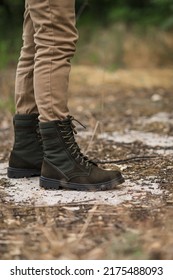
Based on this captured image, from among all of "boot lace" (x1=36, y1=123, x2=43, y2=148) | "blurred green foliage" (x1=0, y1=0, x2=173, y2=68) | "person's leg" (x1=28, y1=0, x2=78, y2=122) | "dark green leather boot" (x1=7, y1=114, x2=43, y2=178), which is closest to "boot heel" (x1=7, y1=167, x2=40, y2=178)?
"dark green leather boot" (x1=7, y1=114, x2=43, y2=178)

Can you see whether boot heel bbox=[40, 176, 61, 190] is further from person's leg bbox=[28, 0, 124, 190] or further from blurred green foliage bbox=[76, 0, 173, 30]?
blurred green foliage bbox=[76, 0, 173, 30]

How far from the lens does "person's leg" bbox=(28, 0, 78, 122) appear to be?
2561 mm

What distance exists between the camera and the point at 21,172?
299cm

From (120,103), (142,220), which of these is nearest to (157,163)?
(142,220)

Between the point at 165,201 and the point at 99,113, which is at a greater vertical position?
the point at 165,201

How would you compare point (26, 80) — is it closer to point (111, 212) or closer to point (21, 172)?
point (21, 172)

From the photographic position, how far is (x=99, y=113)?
528 centimetres

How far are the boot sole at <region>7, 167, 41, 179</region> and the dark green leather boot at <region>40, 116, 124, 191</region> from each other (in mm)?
285

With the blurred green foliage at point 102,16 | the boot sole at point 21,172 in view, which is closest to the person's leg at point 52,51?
the boot sole at point 21,172

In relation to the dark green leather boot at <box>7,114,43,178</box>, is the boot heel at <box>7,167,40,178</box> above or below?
below

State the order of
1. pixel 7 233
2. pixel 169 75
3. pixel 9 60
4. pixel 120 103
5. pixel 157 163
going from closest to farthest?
pixel 7 233 < pixel 157 163 < pixel 120 103 < pixel 169 75 < pixel 9 60

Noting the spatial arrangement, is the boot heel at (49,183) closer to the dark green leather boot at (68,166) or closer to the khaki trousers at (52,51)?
the dark green leather boot at (68,166)
